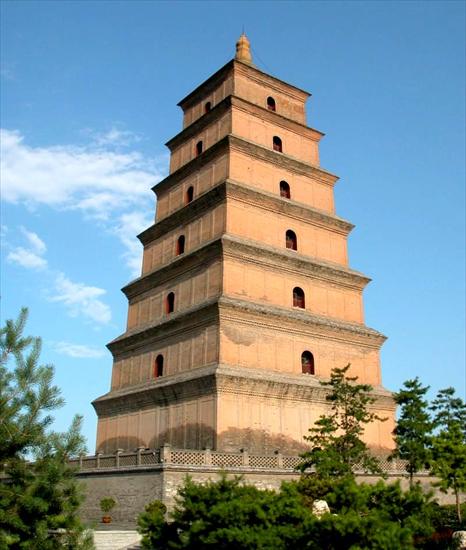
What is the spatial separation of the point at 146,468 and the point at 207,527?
33.3 ft

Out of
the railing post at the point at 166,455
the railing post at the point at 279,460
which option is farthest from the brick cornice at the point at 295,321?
A: the railing post at the point at 166,455

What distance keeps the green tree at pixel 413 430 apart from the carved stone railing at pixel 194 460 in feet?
7.14

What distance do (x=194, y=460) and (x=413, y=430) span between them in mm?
9253

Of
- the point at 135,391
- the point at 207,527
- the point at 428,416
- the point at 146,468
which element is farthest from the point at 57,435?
the point at 428,416

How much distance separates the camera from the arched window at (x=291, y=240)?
26484 millimetres

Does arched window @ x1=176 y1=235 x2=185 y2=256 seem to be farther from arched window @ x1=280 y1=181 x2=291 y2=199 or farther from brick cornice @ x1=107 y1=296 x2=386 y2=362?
arched window @ x1=280 y1=181 x2=291 y2=199

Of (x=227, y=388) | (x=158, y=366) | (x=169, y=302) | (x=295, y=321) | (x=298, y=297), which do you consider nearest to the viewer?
(x=227, y=388)

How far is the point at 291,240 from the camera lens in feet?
87.5

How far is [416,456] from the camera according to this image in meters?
22.6

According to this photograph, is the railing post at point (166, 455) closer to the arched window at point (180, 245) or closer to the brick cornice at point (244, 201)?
the arched window at point (180, 245)

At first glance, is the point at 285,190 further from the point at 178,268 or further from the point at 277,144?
the point at 178,268

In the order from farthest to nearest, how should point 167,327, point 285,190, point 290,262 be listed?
point 285,190 → point 290,262 → point 167,327

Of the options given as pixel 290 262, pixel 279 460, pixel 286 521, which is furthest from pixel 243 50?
pixel 286 521

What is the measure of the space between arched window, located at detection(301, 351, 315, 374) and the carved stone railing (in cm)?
413
